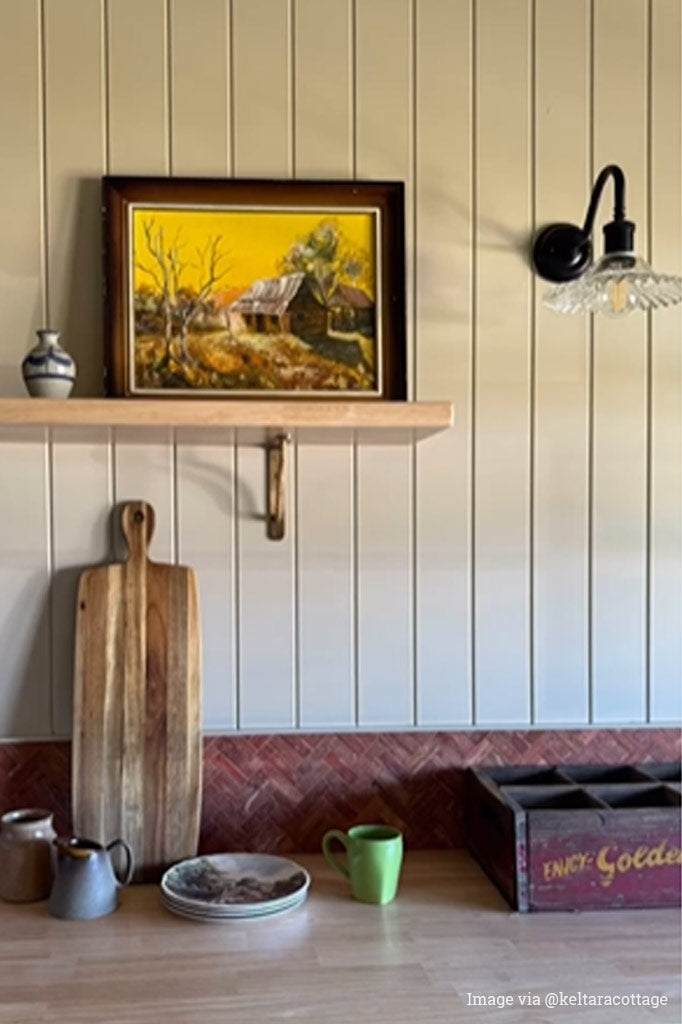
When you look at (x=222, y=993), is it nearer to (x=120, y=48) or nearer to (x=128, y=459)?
(x=128, y=459)

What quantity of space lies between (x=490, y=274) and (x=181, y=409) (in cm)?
57

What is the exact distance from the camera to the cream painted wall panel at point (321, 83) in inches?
53.5

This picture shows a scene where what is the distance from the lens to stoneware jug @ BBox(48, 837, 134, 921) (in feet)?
3.71

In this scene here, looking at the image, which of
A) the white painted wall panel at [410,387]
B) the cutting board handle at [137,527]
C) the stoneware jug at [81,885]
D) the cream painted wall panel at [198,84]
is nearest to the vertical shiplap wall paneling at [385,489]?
the white painted wall panel at [410,387]

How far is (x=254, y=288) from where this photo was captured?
134 cm

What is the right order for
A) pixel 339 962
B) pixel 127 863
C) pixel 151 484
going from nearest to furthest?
pixel 339 962, pixel 127 863, pixel 151 484

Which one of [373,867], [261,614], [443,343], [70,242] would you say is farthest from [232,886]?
[70,242]

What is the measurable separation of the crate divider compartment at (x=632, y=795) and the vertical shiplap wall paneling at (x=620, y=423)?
145 mm

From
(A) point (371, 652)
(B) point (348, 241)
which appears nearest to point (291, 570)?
(A) point (371, 652)

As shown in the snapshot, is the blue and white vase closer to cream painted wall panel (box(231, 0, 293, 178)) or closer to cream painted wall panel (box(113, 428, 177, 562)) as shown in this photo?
cream painted wall panel (box(113, 428, 177, 562))

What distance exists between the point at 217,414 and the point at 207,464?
0.22m

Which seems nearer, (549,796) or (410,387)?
(549,796)

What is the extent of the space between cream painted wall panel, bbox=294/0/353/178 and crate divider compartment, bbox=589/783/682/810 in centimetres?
103

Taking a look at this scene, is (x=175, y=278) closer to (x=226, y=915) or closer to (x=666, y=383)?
(x=666, y=383)
